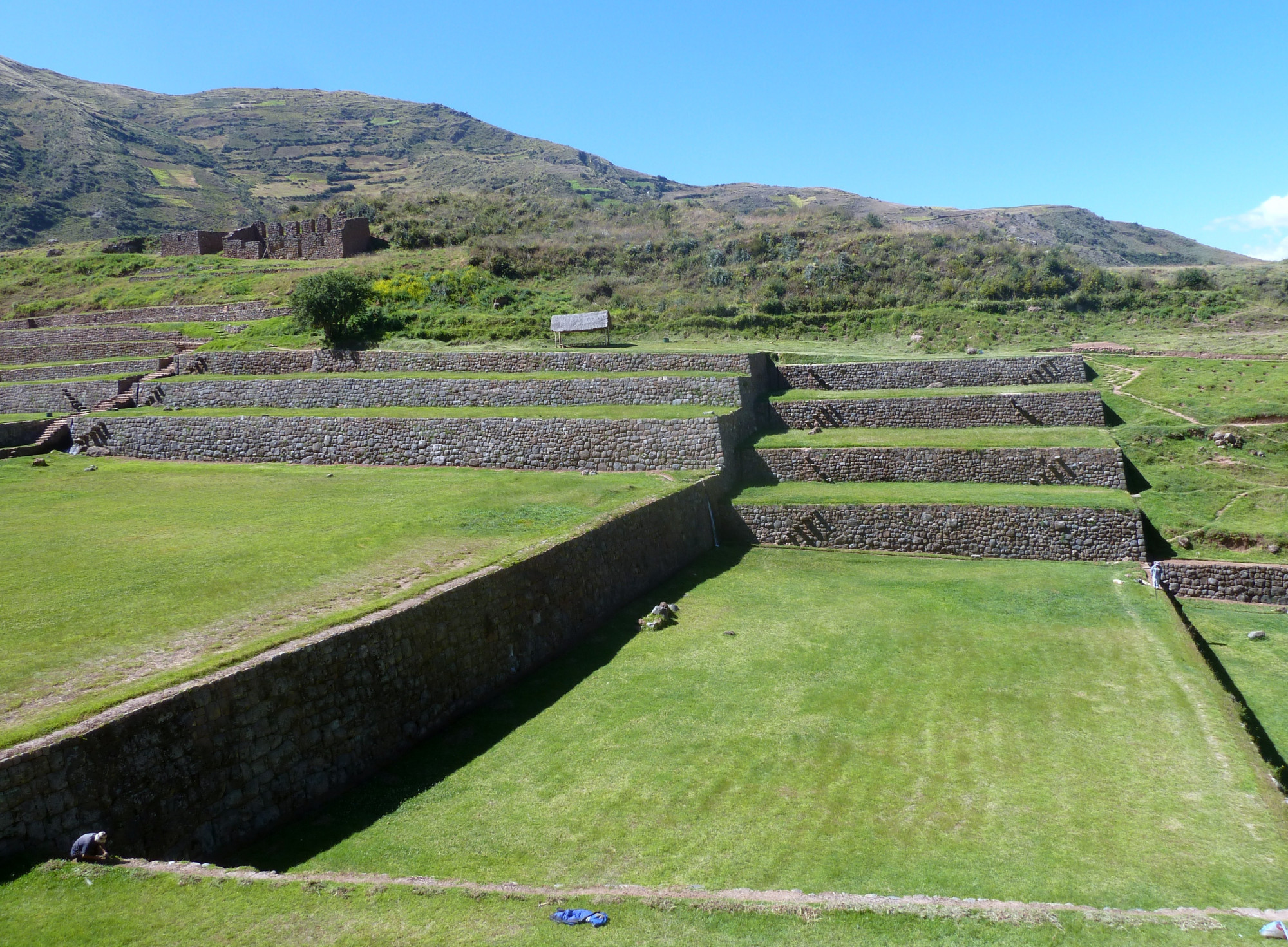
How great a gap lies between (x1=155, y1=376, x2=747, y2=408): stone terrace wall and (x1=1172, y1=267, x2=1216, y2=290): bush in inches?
1108

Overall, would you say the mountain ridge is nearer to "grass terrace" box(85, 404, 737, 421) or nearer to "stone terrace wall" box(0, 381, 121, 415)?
"grass terrace" box(85, 404, 737, 421)

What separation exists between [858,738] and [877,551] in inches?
410

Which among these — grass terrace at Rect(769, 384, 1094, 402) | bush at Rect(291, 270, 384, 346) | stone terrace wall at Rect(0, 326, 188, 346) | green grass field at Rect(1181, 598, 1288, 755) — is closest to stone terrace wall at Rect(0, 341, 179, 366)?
stone terrace wall at Rect(0, 326, 188, 346)

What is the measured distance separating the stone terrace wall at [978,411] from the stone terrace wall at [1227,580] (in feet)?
26.8

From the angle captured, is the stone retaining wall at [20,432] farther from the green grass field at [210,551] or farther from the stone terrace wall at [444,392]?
the stone terrace wall at [444,392]

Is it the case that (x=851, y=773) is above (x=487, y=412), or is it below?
below

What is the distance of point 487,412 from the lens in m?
26.4

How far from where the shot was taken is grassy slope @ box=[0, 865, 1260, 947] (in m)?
6.16

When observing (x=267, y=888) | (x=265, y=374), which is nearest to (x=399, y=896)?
(x=267, y=888)

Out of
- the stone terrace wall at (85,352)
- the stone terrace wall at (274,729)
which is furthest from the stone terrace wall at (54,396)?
the stone terrace wall at (274,729)

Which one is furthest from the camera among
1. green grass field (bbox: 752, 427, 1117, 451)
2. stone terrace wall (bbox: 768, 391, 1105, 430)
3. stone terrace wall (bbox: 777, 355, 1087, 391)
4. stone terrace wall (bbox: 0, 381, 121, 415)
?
stone terrace wall (bbox: 0, 381, 121, 415)

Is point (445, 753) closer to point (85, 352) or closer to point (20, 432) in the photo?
point (20, 432)

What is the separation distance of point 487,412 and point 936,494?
13316mm

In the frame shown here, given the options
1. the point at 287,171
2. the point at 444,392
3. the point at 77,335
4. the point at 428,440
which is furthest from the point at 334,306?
the point at 287,171
